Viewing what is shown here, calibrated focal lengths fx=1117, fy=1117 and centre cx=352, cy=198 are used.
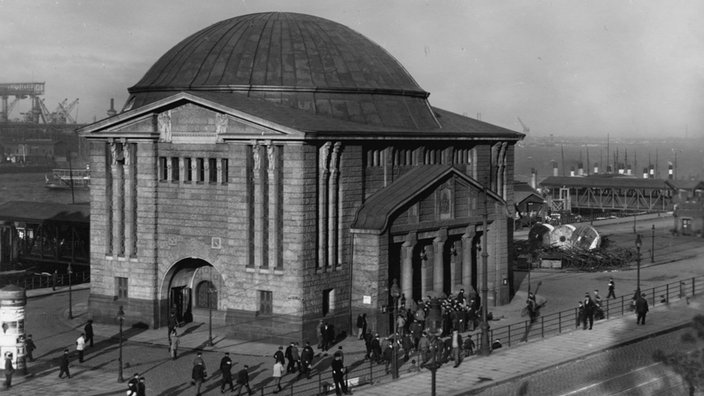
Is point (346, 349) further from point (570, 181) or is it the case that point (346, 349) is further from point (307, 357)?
point (570, 181)

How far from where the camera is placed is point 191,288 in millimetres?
60812

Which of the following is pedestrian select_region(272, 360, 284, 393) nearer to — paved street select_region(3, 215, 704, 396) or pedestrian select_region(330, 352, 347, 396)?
paved street select_region(3, 215, 704, 396)

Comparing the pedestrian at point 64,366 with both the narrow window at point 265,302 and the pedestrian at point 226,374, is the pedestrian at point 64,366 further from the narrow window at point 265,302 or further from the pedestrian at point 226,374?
the narrow window at point 265,302

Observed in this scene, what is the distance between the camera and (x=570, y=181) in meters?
164

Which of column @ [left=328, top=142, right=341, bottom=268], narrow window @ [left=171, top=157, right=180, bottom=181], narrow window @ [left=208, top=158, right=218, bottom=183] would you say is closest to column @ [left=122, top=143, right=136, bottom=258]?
narrow window @ [left=171, top=157, right=180, bottom=181]

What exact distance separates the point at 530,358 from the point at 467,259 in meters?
17.1

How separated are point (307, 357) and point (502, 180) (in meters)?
30.2

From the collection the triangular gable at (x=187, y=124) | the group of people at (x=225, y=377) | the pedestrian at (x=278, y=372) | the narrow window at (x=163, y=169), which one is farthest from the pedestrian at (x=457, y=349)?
the narrow window at (x=163, y=169)

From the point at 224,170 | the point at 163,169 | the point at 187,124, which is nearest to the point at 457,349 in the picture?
the point at 224,170

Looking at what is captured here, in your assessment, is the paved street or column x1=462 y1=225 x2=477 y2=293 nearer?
the paved street

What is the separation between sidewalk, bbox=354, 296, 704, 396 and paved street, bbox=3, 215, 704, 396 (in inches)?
1.5

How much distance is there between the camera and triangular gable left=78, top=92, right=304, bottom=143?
54531mm

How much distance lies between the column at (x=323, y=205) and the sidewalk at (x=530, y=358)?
1087 centimetres

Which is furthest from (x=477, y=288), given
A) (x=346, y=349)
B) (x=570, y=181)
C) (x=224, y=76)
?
(x=570, y=181)
